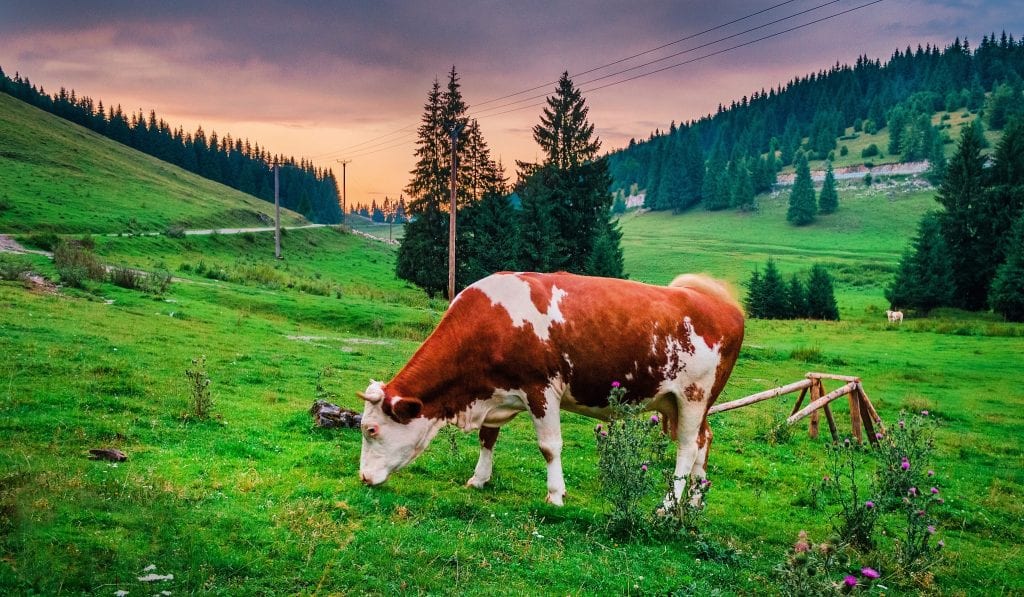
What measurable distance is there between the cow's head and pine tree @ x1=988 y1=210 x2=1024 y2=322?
172ft

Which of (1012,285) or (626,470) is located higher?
(1012,285)

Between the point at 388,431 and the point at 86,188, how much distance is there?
248 feet

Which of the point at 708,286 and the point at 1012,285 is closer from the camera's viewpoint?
the point at 708,286

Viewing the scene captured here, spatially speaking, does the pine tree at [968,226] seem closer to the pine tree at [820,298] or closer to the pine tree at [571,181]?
the pine tree at [820,298]

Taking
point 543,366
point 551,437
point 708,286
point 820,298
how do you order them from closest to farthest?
point 543,366, point 551,437, point 708,286, point 820,298

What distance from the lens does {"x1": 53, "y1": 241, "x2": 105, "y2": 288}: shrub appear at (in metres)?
23.2

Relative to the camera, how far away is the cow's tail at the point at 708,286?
8.66m

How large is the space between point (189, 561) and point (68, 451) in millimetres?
3596

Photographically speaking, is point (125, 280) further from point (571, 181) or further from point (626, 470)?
point (571, 181)

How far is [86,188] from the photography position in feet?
216

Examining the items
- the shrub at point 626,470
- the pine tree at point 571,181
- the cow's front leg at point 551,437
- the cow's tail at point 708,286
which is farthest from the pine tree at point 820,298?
the shrub at point 626,470

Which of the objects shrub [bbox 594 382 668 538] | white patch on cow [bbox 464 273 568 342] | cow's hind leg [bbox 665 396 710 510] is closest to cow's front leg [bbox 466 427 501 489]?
white patch on cow [bbox 464 273 568 342]

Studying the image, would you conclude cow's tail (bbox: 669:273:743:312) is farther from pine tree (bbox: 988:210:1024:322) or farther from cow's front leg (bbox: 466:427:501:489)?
pine tree (bbox: 988:210:1024:322)

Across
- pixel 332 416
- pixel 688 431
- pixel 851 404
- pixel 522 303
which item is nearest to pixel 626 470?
pixel 688 431
